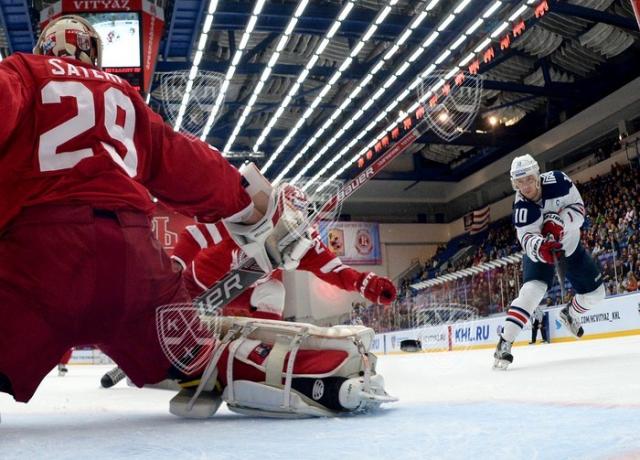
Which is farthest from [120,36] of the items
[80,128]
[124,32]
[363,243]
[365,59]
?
[363,243]

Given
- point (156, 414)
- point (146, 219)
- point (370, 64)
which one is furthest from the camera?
point (370, 64)

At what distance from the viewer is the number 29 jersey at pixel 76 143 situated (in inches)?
58.0

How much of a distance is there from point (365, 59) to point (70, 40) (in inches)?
502

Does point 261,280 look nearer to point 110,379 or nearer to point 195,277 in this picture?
point 195,277

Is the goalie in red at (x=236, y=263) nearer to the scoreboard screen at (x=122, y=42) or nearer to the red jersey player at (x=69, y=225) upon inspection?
the red jersey player at (x=69, y=225)

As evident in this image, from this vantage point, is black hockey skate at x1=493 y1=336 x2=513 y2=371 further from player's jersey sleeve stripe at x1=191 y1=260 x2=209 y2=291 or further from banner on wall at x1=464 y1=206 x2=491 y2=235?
banner on wall at x1=464 y1=206 x2=491 y2=235

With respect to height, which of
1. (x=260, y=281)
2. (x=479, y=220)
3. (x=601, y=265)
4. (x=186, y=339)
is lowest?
(x=186, y=339)

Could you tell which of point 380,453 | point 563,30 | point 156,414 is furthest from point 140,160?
point 563,30

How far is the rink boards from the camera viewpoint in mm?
6980

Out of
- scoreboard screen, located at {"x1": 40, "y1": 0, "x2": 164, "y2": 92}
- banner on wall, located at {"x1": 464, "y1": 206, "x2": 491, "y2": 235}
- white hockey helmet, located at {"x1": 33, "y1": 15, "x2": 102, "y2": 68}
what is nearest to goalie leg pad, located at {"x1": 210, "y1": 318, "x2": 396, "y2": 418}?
white hockey helmet, located at {"x1": 33, "y1": 15, "x2": 102, "y2": 68}

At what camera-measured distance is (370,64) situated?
1336cm

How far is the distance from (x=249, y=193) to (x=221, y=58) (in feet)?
40.3

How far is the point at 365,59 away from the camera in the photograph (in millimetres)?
14023

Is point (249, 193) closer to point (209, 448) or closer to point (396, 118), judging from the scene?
point (209, 448)
